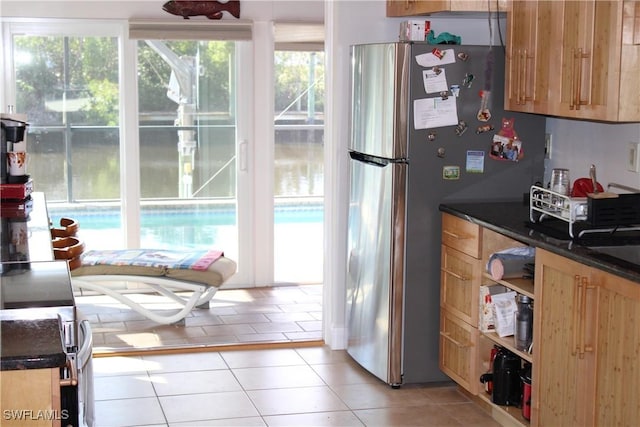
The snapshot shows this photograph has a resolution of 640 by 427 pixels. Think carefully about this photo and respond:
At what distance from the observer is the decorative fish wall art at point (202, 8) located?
6.08 m

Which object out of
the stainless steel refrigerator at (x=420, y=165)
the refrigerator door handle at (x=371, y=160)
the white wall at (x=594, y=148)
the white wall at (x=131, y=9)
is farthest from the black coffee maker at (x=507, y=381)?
the white wall at (x=131, y=9)

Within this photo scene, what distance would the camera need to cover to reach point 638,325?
9.14 feet

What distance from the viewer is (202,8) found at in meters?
6.11

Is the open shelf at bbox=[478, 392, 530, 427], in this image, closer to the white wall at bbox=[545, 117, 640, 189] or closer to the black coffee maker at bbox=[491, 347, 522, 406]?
the black coffee maker at bbox=[491, 347, 522, 406]

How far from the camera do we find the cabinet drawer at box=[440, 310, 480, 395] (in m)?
4.00

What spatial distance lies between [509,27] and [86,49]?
3.17 meters

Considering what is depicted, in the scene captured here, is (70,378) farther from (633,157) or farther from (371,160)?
(371,160)

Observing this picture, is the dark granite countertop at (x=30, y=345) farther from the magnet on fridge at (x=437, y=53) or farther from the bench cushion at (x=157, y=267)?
the bench cushion at (x=157, y=267)

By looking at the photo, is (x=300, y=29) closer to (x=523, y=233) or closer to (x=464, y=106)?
(x=464, y=106)

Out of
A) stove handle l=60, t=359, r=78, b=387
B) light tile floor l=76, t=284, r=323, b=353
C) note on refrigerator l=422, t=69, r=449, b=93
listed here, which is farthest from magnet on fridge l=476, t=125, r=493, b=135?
stove handle l=60, t=359, r=78, b=387

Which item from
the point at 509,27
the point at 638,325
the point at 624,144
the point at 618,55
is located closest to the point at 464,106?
the point at 509,27

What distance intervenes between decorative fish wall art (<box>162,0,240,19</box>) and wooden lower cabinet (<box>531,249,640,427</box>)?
3447mm

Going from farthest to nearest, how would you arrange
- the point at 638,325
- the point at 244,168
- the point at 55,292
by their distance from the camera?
1. the point at 244,168
2. the point at 638,325
3. the point at 55,292

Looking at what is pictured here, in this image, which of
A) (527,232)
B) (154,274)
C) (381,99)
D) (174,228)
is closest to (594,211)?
(527,232)
